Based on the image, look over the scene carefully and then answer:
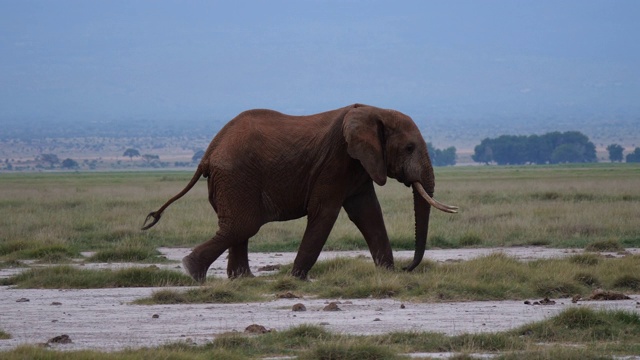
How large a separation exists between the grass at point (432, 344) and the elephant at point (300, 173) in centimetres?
496

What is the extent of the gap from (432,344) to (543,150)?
15329cm

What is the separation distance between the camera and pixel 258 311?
13656 mm

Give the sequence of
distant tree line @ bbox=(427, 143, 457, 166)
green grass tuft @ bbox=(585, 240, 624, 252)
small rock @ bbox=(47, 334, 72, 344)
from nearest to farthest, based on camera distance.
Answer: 1. small rock @ bbox=(47, 334, 72, 344)
2. green grass tuft @ bbox=(585, 240, 624, 252)
3. distant tree line @ bbox=(427, 143, 457, 166)

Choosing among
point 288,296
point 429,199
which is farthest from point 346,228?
point 288,296

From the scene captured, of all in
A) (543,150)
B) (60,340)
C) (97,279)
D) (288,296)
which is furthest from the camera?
(543,150)

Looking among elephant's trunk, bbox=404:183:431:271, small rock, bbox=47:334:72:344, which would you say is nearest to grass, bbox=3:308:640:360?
small rock, bbox=47:334:72:344

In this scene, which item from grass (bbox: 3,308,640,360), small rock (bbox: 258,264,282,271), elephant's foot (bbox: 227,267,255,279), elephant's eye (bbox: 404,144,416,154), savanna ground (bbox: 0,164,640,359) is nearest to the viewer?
grass (bbox: 3,308,640,360)

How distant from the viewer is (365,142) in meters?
16.3

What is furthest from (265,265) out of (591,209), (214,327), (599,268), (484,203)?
(484,203)

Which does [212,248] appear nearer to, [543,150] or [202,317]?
[202,317]

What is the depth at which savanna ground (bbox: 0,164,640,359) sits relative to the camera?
11.0 m

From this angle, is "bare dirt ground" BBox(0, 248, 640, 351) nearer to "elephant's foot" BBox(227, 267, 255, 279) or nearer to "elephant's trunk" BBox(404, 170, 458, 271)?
"elephant's foot" BBox(227, 267, 255, 279)

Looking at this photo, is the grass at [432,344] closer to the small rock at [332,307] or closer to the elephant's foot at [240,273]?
the small rock at [332,307]

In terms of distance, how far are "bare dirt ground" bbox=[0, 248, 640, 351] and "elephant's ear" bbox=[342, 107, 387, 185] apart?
2.39 m
